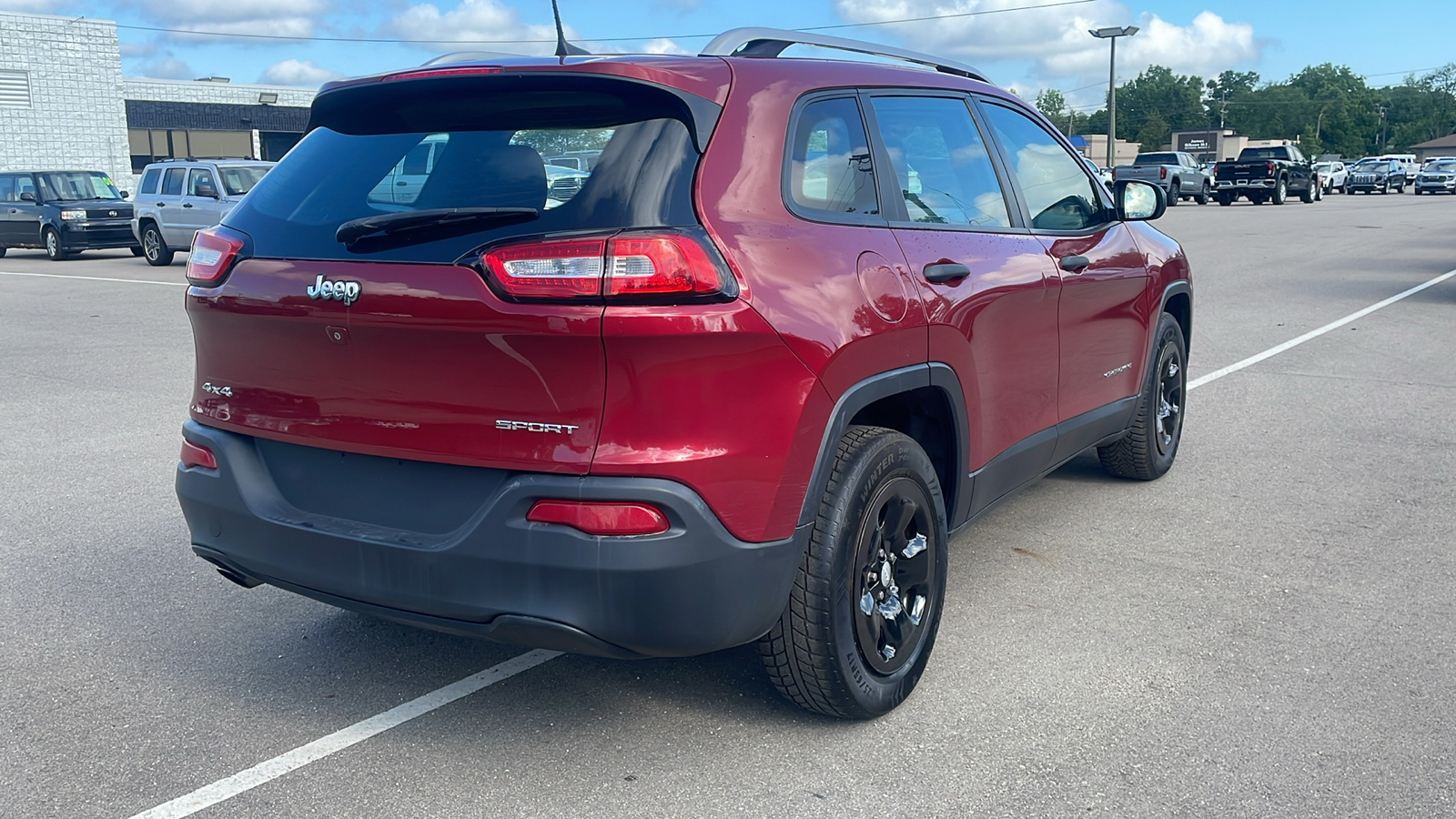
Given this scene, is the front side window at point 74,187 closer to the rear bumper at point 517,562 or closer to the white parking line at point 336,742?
the white parking line at point 336,742

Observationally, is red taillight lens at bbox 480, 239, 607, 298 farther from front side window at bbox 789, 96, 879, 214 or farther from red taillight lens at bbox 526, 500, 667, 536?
front side window at bbox 789, 96, 879, 214

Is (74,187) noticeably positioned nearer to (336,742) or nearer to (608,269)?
(336,742)

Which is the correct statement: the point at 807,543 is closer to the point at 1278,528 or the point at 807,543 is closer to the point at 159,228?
the point at 1278,528

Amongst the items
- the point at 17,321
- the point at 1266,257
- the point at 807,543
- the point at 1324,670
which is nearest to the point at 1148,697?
the point at 1324,670

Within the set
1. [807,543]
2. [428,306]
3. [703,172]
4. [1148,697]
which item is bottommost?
[1148,697]

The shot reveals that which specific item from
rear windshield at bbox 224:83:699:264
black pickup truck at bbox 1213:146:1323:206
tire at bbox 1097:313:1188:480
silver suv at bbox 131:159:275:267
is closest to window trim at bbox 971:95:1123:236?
tire at bbox 1097:313:1188:480

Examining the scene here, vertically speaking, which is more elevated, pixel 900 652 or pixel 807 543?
pixel 807 543

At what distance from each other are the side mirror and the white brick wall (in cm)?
4282

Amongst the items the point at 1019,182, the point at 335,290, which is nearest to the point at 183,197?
the point at 1019,182

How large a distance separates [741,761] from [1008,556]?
2.01 meters

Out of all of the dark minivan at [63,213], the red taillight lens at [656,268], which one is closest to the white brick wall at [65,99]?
the dark minivan at [63,213]

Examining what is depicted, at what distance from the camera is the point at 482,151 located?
122 inches

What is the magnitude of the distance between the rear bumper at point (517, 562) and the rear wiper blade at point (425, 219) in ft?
1.84

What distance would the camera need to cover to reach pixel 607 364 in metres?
2.79
